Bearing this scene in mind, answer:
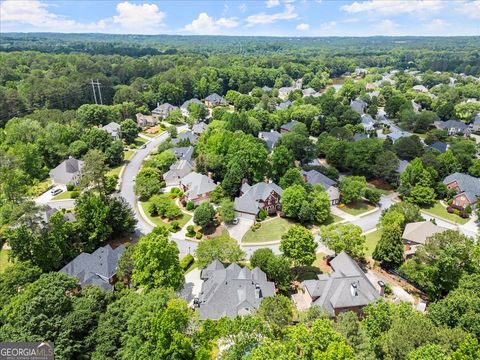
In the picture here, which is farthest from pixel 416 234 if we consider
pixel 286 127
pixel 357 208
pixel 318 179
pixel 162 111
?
pixel 162 111

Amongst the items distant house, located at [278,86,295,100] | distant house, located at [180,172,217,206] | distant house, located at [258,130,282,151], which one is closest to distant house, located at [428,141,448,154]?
distant house, located at [258,130,282,151]

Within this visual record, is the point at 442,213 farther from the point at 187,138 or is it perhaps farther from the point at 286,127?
the point at 187,138

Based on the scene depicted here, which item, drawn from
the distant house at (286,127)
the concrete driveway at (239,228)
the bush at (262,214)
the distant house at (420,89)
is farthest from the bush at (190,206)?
the distant house at (420,89)

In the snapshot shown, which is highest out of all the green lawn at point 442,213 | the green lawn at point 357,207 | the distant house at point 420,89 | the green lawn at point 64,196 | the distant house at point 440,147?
the distant house at point 420,89

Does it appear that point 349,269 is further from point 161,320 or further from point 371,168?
point 371,168

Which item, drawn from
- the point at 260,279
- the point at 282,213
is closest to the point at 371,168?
the point at 282,213

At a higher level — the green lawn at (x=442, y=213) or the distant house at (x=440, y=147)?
the distant house at (x=440, y=147)

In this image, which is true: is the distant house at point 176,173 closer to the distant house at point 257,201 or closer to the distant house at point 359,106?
the distant house at point 257,201

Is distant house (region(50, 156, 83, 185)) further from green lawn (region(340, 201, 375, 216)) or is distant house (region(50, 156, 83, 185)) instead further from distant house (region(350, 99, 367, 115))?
distant house (region(350, 99, 367, 115))
